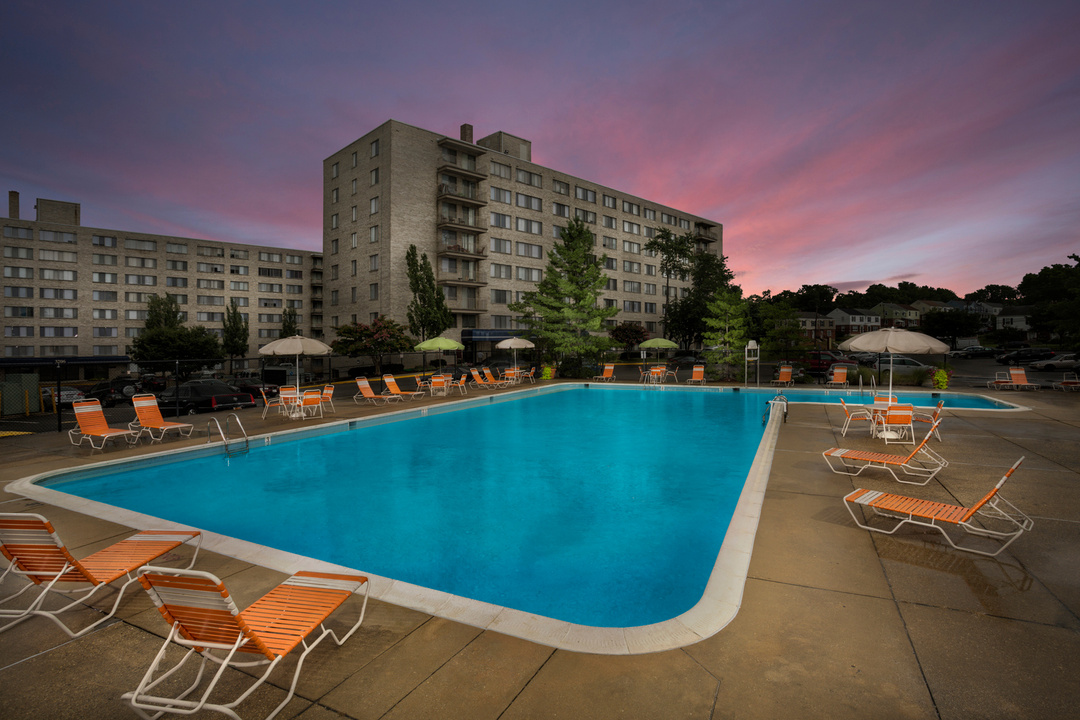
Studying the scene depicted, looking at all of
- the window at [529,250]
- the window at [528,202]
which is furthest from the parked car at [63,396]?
the window at [528,202]

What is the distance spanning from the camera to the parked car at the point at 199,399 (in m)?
16.3

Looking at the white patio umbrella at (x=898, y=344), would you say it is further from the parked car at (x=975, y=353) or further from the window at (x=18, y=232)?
the window at (x=18, y=232)

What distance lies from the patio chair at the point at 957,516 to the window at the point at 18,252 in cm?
8096

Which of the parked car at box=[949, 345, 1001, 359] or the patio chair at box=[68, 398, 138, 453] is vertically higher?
the parked car at box=[949, 345, 1001, 359]

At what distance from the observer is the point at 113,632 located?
11.0 ft

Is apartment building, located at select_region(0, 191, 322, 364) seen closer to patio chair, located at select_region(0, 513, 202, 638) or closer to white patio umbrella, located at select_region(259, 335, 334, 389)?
white patio umbrella, located at select_region(259, 335, 334, 389)

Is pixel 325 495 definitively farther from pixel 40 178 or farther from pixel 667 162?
pixel 40 178

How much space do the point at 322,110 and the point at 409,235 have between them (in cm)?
1477

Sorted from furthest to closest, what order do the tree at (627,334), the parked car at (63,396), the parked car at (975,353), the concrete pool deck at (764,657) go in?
the parked car at (975,353)
the tree at (627,334)
the parked car at (63,396)
the concrete pool deck at (764,657)

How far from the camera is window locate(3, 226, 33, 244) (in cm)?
5259

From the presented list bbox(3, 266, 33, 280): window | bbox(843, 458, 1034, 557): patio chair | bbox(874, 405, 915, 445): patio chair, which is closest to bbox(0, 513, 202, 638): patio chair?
bbox(843, 458, 1034, 557): patio chair

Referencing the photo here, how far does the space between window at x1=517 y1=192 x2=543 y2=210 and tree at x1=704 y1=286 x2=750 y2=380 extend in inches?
1127

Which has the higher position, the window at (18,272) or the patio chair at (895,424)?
the window at (18,272)

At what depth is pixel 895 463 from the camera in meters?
7.07
